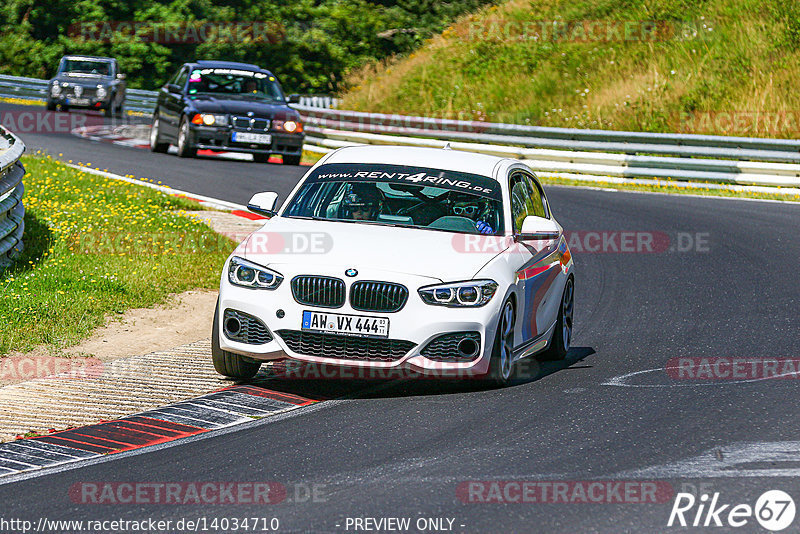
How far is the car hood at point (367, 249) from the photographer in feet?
25.6

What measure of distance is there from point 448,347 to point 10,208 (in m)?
5.59

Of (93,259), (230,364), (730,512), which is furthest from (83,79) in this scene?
(730,512)

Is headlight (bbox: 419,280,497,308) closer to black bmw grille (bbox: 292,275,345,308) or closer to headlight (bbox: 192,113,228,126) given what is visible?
black bmw grille (bbox: 292,275,345,308)

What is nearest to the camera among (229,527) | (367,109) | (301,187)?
(229,527)

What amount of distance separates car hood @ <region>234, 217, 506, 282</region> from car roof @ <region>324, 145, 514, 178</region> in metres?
0.84

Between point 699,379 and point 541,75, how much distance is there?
79.7ft

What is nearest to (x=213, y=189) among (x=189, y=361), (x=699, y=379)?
(x=189, y=361)

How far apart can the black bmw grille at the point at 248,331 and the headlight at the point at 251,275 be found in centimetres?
20

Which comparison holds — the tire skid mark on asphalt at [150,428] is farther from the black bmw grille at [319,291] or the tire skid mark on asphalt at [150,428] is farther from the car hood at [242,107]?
the car hood at [242,107]

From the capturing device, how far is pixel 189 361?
30.1 feet

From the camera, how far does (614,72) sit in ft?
103

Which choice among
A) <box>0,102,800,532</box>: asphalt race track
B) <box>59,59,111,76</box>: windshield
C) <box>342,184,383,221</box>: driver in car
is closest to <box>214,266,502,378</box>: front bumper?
<box>0,102,800,532</box>: asphalt race track

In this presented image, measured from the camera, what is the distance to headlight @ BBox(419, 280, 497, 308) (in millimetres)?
7760

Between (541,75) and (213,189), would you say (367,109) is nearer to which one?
(541,75)
